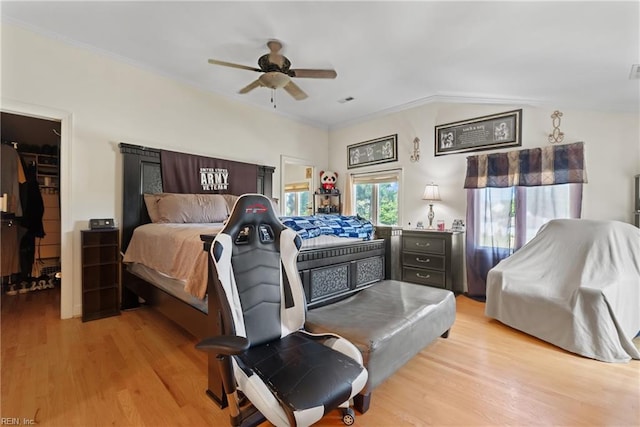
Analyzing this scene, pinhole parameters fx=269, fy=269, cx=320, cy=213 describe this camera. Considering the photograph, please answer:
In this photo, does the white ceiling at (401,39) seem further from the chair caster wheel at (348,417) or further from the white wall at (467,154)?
the chair caster wheel at (348,417)

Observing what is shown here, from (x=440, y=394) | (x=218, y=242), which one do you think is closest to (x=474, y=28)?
(x=218, y=242)

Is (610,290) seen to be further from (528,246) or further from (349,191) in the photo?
(349,191)

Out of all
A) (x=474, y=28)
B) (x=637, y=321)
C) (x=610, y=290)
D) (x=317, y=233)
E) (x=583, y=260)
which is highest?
(x=474, y=28)

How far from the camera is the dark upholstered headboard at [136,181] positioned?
10.3 ft

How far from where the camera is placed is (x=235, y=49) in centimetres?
284

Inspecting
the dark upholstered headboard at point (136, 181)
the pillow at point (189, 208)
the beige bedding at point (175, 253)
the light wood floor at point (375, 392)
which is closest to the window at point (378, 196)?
the light wood floor at point (375, 392)

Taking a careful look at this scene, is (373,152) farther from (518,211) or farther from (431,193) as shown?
(518,211)

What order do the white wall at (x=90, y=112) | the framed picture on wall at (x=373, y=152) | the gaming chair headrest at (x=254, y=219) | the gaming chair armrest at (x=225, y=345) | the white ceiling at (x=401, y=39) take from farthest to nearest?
the framed picture on wall at (x=373, y=152) < the white wall at (x=90, y=112) < the white ceiling at (x=401, y=39) < the gaming chair headrest at (x=254, y=219) < the gaming chair armrest at (x=225, y=345)

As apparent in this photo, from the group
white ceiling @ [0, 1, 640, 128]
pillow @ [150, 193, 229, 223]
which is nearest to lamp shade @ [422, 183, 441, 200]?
white ceiling @ [0, 1, 640, 128]

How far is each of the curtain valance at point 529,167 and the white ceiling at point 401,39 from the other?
0.55m

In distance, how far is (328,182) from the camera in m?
5.41

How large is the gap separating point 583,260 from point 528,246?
493 mm

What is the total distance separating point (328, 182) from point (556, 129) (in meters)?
3.46

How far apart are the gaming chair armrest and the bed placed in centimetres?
38
